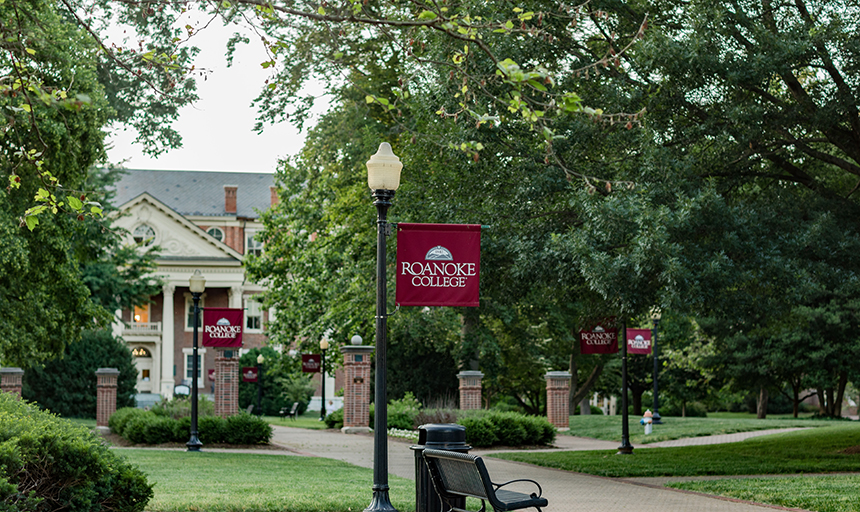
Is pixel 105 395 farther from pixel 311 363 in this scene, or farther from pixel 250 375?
pixel 250 375

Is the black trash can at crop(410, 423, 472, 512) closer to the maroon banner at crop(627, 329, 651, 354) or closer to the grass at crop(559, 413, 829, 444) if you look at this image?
the grass at crop(559, 413, 829, 444)

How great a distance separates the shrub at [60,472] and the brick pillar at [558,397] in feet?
68.2

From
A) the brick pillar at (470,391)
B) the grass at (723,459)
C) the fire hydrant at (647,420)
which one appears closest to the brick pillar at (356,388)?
the brick pillar at (470,391)

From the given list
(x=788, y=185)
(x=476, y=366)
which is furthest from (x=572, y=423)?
(x=788, y=185)

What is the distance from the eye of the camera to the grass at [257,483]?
10.3m

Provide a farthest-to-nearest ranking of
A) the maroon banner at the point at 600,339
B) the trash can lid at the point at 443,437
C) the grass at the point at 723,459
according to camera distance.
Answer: the maroon banner at the point at 600,339 → the grass at the point at 723,459 → the trash can lid at the point at 443,437

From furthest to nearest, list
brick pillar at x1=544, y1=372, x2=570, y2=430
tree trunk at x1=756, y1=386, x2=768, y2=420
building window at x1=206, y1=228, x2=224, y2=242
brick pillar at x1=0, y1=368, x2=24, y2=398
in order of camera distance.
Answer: building window at x1=206, y1=228, x2=224, y2=242 → tree trunk at x1=756, y1=386, x2=768, y2=420 → brick pillar at x1=544, y1=372, x2=570, y2=430 → brick pillar at x1=0, y1=368, x2=24, y2=398

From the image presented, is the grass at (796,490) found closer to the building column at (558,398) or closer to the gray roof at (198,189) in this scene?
the building column at (558,398)

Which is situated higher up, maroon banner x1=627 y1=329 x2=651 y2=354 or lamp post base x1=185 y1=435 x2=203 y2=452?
maroon banner x1=627 y1=329 x2=651 y2=354

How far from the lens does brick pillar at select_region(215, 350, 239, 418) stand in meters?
25.2

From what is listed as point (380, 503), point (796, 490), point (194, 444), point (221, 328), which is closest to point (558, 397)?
point (221, 328)

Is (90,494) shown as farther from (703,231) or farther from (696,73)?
(696,73)

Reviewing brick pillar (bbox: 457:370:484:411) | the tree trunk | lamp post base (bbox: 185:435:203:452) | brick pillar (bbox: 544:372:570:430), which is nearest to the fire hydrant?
brick pillar (bbox: 544:372:570:430)

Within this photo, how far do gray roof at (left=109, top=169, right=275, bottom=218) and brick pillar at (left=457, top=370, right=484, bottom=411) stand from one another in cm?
4501
